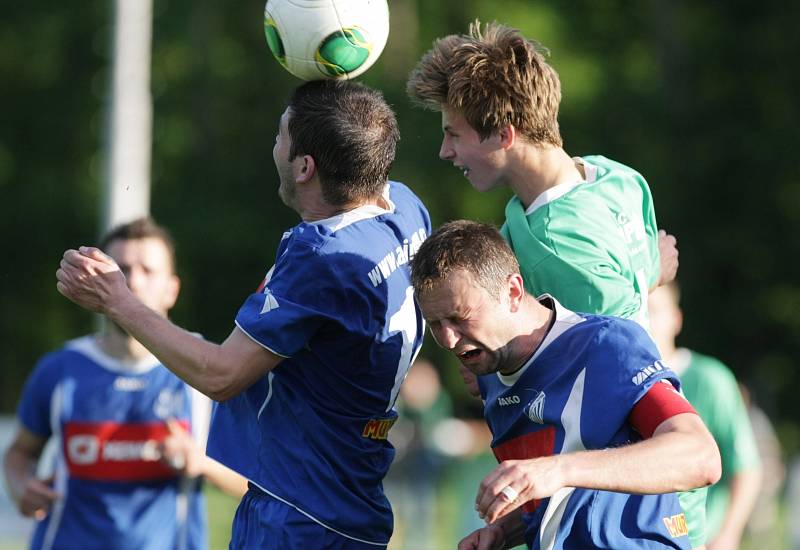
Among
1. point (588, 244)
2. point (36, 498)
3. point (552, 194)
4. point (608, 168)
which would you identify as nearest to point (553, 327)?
point (588, 244)

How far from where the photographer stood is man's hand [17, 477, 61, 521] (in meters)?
6.21

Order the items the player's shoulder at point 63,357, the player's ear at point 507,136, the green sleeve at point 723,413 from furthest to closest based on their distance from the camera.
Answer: the green sleeve at point 723,413
the player's shoulder at point 63,357
the player's ear at point 507,136

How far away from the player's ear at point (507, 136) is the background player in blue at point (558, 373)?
1.61 ft

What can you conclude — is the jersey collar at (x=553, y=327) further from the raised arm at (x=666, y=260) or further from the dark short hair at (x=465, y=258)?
the raised arm at (x=666, y=260)

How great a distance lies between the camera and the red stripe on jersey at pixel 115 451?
625 cm

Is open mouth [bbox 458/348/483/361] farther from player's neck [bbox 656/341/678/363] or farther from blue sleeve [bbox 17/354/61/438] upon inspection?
blue sleeve [bbox 17/354/61/438]

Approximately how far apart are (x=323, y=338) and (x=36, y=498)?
2.45 m

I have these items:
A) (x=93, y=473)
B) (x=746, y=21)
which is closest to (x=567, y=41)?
(x=746, y=21)

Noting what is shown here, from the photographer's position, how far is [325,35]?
4730 mm

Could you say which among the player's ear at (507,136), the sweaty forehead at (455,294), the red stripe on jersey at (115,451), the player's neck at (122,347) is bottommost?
the red stripe on jersey at (115,451)

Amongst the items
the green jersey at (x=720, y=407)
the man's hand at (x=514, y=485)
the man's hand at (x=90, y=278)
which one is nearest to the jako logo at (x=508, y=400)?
the man's hand at (x=514, y=485)

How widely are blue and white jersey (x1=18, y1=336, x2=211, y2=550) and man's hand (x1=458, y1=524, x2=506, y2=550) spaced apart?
2399 millimetres

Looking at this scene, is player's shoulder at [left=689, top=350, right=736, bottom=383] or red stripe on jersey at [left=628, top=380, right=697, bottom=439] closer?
red stripe on jersey at [left=628, top=380, right=697, bottom=439]

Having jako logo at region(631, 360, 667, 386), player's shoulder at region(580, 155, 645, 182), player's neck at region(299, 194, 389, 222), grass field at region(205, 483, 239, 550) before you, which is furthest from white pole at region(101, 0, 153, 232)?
jako logo at region(631, 360, 667, 386)
